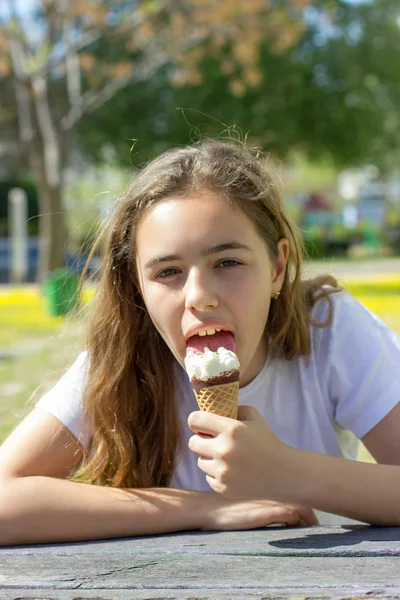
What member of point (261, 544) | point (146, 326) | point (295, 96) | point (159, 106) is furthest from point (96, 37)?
point (261, 544)

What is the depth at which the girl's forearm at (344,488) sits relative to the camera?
6.56ft

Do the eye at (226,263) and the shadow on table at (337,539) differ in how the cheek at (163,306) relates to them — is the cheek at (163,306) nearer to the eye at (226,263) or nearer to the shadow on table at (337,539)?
the eye at (226,263)

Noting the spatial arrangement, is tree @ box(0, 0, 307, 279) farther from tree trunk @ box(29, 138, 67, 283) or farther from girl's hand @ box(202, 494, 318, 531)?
girl's hand @ box(202, 494, 318, 531)

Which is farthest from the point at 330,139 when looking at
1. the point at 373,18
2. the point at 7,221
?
the point at 7,221

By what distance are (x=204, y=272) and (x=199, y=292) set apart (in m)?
0.09

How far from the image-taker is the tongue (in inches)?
83.8

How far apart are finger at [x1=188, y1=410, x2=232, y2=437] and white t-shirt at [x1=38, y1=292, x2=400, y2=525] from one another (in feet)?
1.92

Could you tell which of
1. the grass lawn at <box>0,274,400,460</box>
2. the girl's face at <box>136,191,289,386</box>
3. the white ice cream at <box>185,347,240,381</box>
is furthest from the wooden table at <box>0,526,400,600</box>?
the grass lawn at <box>0,274,400,460</box>

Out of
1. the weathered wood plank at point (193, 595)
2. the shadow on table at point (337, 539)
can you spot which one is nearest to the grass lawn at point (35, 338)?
the shadow on table at point (337, 539)

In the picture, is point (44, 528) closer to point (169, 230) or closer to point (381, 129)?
point (169, 230)

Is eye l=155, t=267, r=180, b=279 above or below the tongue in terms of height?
above

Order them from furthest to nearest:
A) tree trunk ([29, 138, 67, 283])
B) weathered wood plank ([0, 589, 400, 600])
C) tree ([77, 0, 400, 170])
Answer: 1. tree ([77, 0, 400, 170])
2. tree trunk ([29, 138, 67, 283])
3. weathered wood plank ([0, 589, 400, 600])

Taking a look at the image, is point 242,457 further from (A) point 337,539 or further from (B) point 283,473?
(A) point 337,539

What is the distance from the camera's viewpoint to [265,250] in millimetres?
2391
